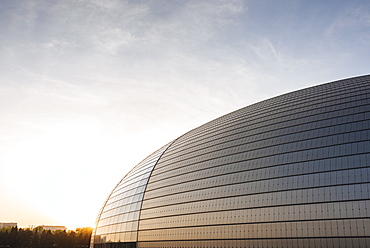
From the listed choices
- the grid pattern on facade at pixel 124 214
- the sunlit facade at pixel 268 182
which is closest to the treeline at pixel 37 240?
the grid pattern on facade at pixel 124 214

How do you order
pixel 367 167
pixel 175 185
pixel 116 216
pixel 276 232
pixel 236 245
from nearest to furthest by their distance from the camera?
1. pixel 367 167
2. pixel 276 232
3. pixel 236 245
4. pixel 175 185
5. pixel 116 216

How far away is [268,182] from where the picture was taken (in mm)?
38812

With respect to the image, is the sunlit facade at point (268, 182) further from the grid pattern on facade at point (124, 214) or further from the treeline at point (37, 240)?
the treeline at point (37, 240)

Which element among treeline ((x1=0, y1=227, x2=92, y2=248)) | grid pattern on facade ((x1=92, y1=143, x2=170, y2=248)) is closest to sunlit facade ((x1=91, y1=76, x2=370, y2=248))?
grid pattern on facade ((x1=92, y1=143, x2=170, y2=248))

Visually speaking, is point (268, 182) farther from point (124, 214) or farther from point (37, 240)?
point (37, 240)

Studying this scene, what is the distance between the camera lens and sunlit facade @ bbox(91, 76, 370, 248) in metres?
32.6

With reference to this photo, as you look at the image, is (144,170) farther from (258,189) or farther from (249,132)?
(258,189)

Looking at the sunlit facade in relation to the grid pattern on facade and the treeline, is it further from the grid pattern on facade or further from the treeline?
the treeline

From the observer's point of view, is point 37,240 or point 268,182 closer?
point 268,182

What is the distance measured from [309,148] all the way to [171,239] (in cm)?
2225

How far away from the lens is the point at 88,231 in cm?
14575

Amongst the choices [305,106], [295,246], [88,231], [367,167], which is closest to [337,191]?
[367,167]

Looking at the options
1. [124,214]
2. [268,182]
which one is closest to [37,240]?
[124,214]

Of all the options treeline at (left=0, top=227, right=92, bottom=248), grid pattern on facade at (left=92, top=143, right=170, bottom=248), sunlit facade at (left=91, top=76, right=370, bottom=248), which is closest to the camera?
sunlit facade at (left=91, top=76, right=370, bottom=248)
